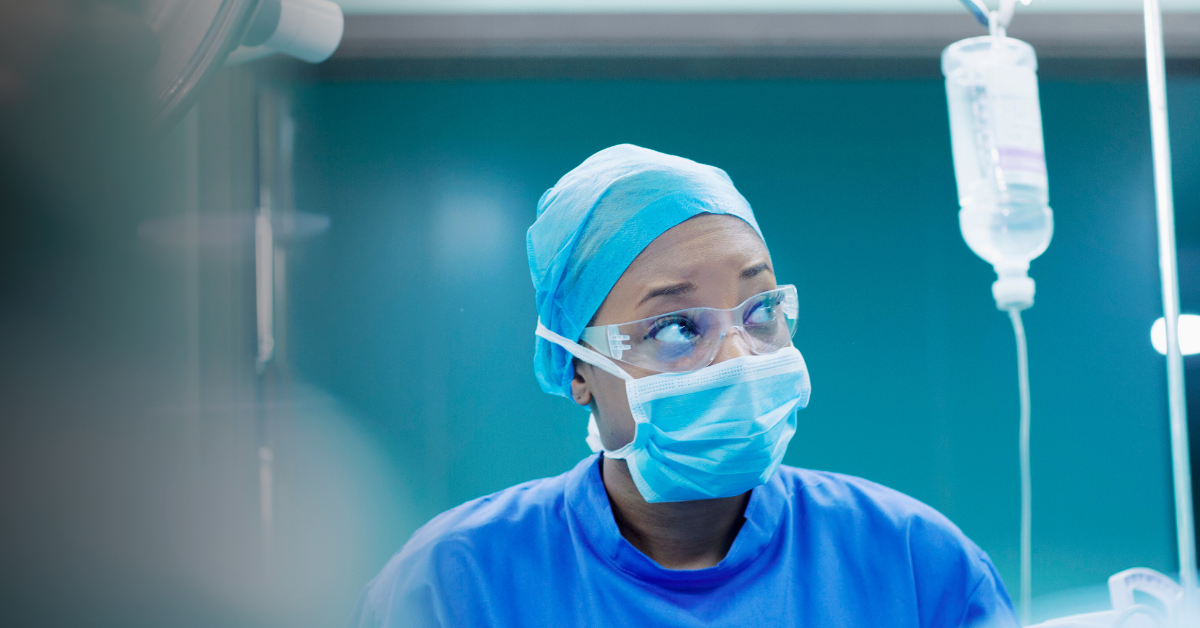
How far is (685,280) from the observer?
35.8 inches

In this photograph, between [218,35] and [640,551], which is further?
[640,551]

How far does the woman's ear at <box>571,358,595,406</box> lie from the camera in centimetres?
99

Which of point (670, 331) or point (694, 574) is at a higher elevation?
point (670, 331)

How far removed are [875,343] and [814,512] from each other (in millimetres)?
616

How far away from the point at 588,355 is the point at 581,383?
69 millimetres

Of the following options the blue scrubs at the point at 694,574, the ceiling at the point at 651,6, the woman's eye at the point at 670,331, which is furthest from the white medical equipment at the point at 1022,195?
the woman's eye at the point at 670,331

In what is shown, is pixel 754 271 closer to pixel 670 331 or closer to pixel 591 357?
pixel 670 331

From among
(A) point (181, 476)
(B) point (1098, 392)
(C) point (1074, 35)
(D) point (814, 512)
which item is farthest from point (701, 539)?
(C) point (1074, 35)

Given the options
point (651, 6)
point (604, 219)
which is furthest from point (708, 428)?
point (651, 6)

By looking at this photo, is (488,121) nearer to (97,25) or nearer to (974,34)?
(974,34)

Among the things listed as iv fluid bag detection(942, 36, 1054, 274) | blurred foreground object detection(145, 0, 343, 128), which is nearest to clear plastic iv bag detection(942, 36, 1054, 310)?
iv fluid bag detection(942, 36, 1054, 274)

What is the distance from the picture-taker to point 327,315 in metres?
1.41

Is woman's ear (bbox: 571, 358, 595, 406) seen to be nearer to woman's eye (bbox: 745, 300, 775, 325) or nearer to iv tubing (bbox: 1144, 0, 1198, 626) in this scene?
woman's eye (bbox: 745, 300, 775, 325)

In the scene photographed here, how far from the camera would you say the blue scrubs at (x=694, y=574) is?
2.91 ft
